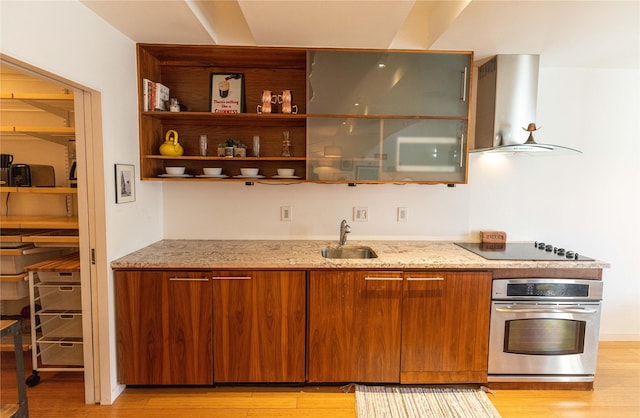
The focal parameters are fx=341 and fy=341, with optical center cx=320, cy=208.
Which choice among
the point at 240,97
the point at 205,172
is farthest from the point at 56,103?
the point at 240,97

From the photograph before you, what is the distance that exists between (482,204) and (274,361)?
2.02m

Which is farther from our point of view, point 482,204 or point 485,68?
point 482,204

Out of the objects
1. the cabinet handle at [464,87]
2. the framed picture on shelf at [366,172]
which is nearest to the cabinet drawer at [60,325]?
the framed picture on shelf at [366,172]

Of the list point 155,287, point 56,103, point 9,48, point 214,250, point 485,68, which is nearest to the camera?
point 9,48

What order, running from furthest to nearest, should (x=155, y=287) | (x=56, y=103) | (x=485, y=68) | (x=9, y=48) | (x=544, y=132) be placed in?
(x=544, y=132)
(x=485, y=68)
(x=56, y=103)
(x=155, y=287)
(x=9, y=48)

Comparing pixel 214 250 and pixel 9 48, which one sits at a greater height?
pixel 9 48

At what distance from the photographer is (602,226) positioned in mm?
2844

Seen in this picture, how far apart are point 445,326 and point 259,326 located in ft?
3.88

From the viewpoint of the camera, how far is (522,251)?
247 cm

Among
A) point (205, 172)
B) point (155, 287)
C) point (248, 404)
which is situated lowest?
point (248, 404)

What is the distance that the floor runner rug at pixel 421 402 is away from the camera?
202cm

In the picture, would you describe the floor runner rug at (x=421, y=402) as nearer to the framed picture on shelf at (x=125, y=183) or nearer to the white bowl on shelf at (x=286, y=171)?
the white bowl on shelf at (x=286, y=171)

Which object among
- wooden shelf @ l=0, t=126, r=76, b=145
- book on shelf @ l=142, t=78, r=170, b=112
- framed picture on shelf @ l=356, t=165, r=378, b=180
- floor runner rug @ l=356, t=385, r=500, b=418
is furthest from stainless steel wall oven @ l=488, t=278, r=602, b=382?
wooden shelf @ l=0, t=126, r=76, b=145

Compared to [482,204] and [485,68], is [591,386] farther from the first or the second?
[485,68]
